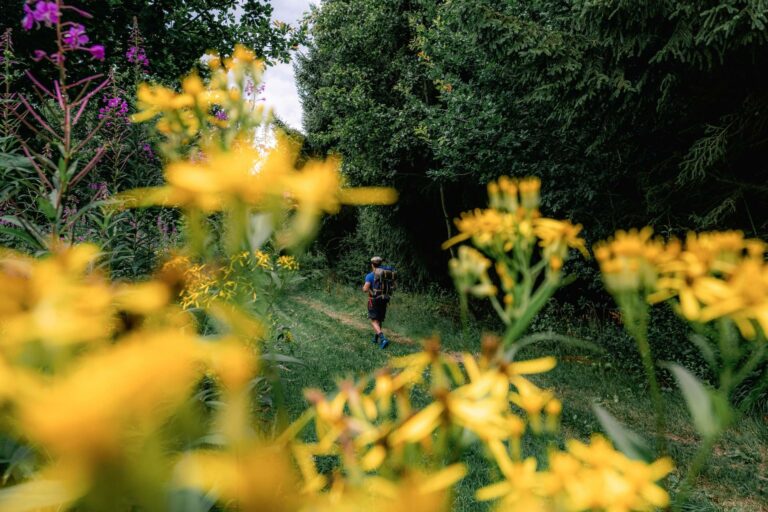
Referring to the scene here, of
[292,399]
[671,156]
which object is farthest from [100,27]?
[671,156]

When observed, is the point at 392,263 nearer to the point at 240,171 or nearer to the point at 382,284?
Result: the point at 382,284

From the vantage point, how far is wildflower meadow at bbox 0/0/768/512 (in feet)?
1.22

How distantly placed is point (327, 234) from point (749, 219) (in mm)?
12904

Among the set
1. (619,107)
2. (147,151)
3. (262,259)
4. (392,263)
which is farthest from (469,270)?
(392,263)

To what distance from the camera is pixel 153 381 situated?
0.90 feet

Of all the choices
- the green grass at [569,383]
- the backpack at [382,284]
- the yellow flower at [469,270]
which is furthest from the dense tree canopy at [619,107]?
the yellow flower at [469,270]

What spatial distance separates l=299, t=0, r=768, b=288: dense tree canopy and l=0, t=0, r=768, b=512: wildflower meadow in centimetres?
3

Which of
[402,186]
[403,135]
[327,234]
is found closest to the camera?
[403,135]

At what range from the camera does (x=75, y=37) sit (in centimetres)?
103

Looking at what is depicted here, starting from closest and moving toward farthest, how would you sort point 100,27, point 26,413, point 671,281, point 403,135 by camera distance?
1. point 26,413
2. point 671,281
3. point 100,27
4. point 403,135

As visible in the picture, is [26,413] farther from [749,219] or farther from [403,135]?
[403,135]

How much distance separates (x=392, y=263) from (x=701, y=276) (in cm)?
1073

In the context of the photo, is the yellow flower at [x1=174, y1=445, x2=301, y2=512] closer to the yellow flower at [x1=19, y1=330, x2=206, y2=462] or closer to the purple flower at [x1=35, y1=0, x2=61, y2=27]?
the yellow flower at [x1=19, y1=330, x2=206, y2=462]

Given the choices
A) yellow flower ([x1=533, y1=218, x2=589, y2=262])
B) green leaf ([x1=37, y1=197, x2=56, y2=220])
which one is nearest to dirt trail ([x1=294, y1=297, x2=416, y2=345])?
green leaf ([x1=37, y1=197, x2=56, y2=220])
